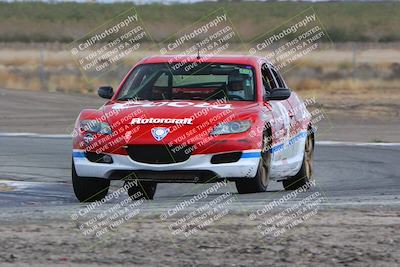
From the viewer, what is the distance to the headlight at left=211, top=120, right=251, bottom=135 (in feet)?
33.6

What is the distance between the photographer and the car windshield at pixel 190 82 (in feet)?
37.3

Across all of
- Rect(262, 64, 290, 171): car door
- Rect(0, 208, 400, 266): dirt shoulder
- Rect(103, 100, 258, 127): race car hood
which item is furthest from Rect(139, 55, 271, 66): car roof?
Rect(0, 208, 400, 266): dirt shoulder

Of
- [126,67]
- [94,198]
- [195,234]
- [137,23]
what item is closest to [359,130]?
[94,198]

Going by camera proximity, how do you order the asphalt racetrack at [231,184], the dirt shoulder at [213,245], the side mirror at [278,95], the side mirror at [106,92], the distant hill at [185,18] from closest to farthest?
the dirt shoulder at [213,245] → the asphalt racetrack at [231,184] → the side mirror at [278,95] → the side mirror at [106,92] → the distant hill at [185,18]

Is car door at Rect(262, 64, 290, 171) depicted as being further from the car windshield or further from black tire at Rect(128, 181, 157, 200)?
black tire at Rect(128, 181, 157, 200)

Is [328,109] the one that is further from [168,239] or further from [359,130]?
[168,239]

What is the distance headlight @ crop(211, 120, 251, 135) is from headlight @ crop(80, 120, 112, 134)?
1.01 meters

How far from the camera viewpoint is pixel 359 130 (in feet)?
76.1

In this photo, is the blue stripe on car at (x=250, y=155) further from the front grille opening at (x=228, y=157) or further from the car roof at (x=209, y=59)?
the car roof at (x=209, y=59)

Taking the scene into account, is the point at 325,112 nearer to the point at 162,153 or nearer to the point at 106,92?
the point at 106,92

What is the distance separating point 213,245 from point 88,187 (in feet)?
11.8

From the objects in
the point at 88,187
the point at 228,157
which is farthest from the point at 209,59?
the point at 88,187

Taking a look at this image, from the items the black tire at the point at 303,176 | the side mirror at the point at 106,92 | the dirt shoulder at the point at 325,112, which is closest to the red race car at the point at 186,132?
the side mirror at the point at 106,92

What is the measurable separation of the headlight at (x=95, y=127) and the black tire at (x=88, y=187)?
1.26 feet
